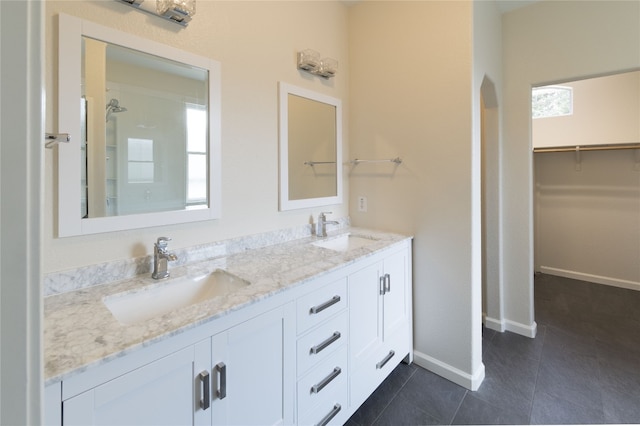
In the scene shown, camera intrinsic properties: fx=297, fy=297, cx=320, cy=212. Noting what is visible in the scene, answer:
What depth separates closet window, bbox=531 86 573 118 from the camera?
3.65m

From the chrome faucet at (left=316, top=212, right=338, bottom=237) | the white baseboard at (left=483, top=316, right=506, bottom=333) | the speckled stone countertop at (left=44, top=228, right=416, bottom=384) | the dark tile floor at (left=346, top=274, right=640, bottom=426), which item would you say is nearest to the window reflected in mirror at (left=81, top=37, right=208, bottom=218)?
the speckled stone countertop at (left=44, top=228, right=416, bottom=384)

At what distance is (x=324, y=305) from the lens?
137cm

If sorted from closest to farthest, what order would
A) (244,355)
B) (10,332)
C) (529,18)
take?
(10,332), (244,355), (529,18)

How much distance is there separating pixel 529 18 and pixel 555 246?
2830 mm

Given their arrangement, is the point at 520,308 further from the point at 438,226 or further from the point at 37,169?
the point at 37,169

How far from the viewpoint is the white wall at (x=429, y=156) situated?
1.86 m

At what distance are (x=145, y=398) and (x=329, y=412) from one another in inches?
36.0

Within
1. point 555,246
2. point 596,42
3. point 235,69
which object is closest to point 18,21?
point 235,69

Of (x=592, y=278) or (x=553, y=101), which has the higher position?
(x=553, y=101)

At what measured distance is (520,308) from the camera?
98.7 inches

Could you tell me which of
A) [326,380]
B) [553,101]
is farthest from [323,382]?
[553,101]

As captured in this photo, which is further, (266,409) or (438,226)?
(438,226)

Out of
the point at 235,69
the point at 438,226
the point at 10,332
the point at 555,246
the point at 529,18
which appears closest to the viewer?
the point at 10,332

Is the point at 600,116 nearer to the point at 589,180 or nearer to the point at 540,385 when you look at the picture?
the point at 589,180
